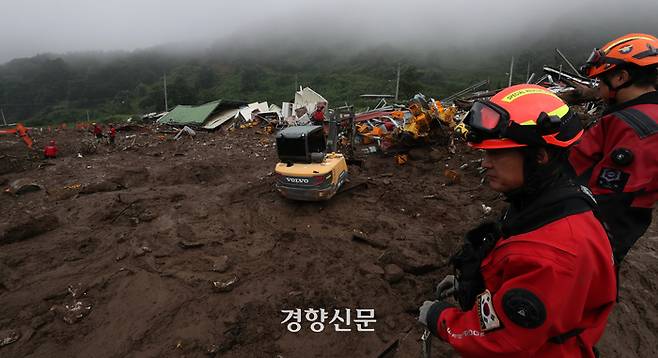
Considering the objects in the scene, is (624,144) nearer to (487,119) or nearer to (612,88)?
(612,88)

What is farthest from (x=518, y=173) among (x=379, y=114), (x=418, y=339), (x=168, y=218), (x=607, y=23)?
(x=607, y=23)

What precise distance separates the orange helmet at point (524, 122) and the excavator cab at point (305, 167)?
15.3 feet

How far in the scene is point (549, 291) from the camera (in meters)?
1.08

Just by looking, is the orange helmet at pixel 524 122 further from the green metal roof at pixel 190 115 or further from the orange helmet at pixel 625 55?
the green metal roof at pixel 190 115

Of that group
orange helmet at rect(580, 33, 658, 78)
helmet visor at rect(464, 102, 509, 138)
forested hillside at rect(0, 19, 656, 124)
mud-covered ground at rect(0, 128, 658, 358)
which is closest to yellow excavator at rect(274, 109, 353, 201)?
mud-covered ground at rect(0, 128, 658, 358)

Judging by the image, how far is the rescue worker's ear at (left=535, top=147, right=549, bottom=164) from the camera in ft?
4.25

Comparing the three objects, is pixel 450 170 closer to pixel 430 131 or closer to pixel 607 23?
pixel 430 131

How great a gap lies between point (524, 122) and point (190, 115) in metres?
20.8

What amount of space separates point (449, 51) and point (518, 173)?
77.4m

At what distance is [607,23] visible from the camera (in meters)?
63.6

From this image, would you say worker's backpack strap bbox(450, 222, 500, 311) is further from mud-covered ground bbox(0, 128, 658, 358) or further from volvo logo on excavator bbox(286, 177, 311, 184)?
volvo logo on excavator bbox(286, 177, 311, 184)

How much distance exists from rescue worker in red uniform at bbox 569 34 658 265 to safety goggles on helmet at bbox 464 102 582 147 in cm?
84

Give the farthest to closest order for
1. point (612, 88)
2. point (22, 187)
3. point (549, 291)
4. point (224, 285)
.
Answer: point (22, 187)
point (224, 285)
point (612, 88)
point (549, 291)

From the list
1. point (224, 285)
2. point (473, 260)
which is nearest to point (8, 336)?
point (224, 285)
